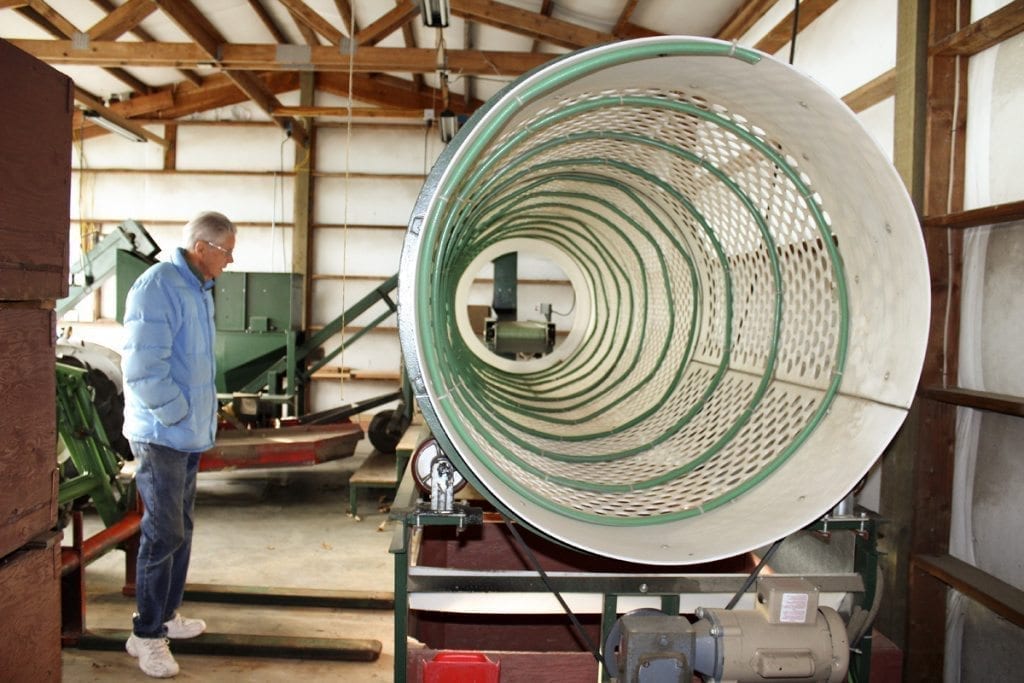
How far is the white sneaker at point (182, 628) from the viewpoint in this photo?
294cm

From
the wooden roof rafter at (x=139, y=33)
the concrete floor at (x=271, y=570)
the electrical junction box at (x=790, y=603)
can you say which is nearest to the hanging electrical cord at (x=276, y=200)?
the wooden roof rafter at (x=139, y=33)

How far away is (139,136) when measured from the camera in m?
7.44

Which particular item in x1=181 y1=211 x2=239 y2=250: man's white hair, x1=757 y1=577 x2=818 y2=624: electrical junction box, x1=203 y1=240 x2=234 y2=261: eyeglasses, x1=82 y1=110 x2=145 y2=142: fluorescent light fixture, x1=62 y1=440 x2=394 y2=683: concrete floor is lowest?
x1=62 y1=440 x2=394 y2=683: concrete floor

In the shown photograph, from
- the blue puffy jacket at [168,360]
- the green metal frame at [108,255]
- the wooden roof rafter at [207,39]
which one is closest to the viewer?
the blue puffy jacket at [168,360]

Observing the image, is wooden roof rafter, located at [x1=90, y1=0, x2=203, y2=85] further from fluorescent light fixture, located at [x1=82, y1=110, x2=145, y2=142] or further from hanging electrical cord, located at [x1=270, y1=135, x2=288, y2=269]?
hanging electrical cord, located at [x1=270, y1=135, x2=288, y2=269]

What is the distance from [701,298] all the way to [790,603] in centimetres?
120

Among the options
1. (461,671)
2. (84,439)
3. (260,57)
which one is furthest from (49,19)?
(461,671)

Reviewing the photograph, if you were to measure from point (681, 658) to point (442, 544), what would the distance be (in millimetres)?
1222

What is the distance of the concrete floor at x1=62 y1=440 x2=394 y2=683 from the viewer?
110 inches

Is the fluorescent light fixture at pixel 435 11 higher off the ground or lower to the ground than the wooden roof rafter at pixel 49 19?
lower

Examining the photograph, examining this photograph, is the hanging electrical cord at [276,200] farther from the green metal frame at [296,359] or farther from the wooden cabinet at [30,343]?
the wooden cabinet at [30,343]

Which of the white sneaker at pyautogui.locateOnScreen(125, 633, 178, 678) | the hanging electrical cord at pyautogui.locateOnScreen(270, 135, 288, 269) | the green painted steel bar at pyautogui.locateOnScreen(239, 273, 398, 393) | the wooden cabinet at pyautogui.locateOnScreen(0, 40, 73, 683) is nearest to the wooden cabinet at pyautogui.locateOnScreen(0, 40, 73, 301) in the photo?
the wooden cabinet at pyautogui.locateOnScreen(0, 40, 73, 683)

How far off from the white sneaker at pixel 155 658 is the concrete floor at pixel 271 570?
6 centimetres

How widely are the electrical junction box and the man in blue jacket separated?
6.30 feet
